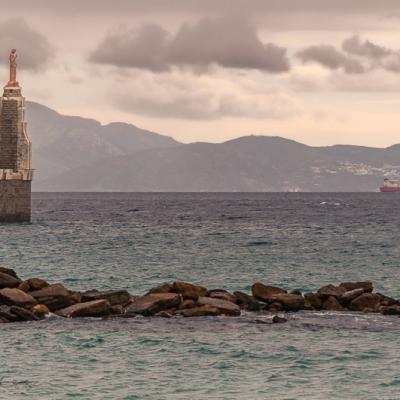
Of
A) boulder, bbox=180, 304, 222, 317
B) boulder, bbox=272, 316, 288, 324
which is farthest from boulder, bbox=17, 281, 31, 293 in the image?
boulder, bbox=272, 316, 288, 324

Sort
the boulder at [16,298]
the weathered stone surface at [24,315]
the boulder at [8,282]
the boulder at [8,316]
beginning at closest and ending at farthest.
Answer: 1. the boulder at [8,316]
2. the weathered stone surface at [24,315]
3. the boulder at [16,298]
4. the boulder at [8,282]

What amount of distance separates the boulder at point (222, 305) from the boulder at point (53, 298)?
639 centimetres

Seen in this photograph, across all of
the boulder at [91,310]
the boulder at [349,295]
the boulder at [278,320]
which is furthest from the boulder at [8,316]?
the boulder at [349,295]

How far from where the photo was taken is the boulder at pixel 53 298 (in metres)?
40.8

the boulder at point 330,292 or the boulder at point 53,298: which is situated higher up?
the boulder at point 330,292

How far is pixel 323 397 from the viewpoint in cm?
2639

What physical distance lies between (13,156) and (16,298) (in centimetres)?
7312

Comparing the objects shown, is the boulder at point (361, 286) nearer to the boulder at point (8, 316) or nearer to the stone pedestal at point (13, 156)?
the boulder at point (8, 316)

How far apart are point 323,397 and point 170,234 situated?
84593mm

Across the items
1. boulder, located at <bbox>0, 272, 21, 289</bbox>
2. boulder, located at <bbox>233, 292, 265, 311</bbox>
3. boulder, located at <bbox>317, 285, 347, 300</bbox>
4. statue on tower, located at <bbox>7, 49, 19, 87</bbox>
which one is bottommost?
boulder, located at <bbox>233, 292, 265, 311</bbox>

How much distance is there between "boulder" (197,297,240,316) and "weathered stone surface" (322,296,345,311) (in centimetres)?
463

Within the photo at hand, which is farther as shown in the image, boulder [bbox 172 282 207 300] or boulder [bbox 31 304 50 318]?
boulder [bbox 172 282 207 300]

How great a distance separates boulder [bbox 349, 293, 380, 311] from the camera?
4175 cm

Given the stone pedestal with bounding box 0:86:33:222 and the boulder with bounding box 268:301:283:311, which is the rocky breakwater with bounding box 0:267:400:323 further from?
the stone pedestal with bounding box 0:86:33:222
